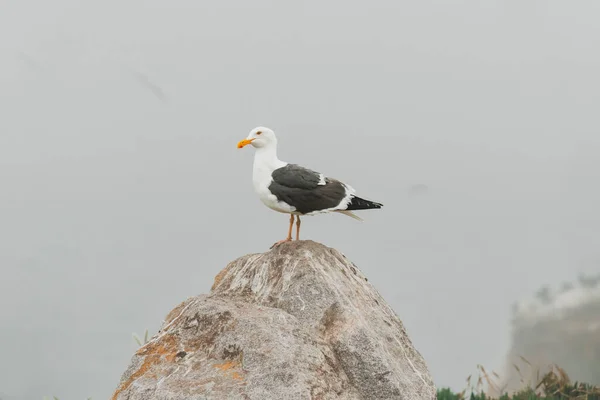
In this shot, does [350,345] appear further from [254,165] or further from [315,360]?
[254,165]

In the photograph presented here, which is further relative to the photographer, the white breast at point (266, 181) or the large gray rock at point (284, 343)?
the white breast at point (266, 181)

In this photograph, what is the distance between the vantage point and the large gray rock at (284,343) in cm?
600

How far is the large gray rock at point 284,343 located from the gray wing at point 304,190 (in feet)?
1.47

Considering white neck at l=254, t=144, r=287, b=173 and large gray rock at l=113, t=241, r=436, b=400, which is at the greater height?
white neck at l=254, t=144, r=287, b=173

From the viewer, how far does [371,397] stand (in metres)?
6.46

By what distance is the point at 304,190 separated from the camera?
24.6 feet

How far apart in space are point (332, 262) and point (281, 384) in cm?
188

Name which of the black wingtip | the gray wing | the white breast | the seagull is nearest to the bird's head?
the seagull

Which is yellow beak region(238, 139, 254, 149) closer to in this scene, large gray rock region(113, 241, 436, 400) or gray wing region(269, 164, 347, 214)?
gray wing region(269, 164, 347, 214)

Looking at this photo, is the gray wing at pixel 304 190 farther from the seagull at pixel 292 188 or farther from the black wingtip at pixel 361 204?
the black wingtip at pixel 361 204

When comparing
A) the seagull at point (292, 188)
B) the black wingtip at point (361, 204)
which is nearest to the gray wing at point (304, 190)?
the seagull at point (292, 188)

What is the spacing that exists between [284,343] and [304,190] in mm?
1905

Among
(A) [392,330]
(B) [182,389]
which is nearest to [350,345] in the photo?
(A) [392,330]

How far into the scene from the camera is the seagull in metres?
7.50
